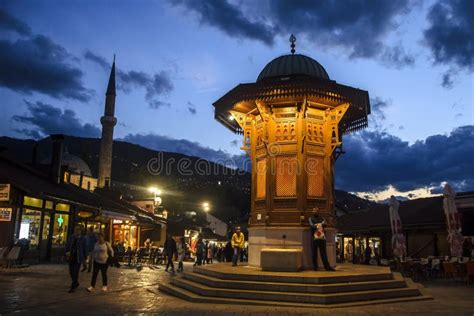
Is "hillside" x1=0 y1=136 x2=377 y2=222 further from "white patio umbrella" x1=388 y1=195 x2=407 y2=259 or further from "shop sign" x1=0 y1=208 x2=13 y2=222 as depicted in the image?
"shop sign" x1=0 y1=208 x2=13 y2=222

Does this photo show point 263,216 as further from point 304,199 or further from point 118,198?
point 118,198

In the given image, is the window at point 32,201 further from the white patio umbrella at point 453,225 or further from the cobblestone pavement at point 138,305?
the white patio umbrella at point 453,225

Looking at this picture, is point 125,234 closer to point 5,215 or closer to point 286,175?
point 5,215

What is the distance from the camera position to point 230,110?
1497cm

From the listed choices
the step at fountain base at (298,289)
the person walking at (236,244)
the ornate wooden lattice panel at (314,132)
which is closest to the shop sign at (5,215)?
the person walking at (236,244)

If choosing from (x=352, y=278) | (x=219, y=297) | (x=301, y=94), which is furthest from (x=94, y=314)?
(x=301, y=94)

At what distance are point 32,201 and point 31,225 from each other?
1274 millimetres

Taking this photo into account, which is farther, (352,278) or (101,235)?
(101,235)

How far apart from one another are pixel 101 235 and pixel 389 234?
898 inches

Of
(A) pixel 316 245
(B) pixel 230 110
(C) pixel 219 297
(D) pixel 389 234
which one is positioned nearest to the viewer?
(C) pixel 219 297

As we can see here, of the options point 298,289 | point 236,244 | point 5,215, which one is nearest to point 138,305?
point 298,289

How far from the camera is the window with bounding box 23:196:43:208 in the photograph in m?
20.8

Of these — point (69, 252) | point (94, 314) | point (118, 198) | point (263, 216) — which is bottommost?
point (94, 314)

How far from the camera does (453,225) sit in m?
17.7
